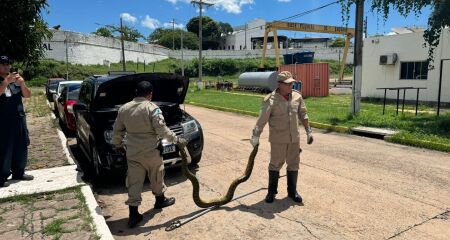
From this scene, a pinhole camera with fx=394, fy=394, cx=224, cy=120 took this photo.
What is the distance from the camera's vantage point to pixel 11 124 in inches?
213

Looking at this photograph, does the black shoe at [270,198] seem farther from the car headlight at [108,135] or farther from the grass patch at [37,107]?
the grass patch at [37,107]

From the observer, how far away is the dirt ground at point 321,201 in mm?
4332

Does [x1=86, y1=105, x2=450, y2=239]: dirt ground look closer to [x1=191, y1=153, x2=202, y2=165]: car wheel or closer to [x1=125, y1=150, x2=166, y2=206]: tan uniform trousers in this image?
[x1=191, y1=153, x2=202, y2=165]: car wheel

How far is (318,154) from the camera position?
8141 mm

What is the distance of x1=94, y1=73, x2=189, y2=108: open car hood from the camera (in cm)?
638

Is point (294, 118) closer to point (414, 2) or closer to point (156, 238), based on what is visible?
point (156, 238)

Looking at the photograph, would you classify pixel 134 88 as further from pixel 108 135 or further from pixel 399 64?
pixel 399 64

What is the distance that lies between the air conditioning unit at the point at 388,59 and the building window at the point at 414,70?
0.46 metres

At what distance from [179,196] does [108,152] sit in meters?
1.30

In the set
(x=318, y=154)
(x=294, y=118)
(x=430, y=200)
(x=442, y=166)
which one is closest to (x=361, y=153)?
(x=318, y=154)

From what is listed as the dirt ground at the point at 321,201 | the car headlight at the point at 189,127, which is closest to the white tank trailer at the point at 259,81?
the dirt ground at the point at 321,201

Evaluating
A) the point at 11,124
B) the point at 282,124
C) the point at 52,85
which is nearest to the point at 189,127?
the point at 282,124

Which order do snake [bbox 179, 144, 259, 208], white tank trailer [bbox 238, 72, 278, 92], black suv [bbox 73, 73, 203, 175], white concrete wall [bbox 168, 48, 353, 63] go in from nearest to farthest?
snake [bbox 179, 144, 259, 208] → black suv [bbox 73, 73, 203, 175] → white tank trailer [bbox 238, 72, 278, 92] → white concrete wall [bbox 168, 48, 353, 63]

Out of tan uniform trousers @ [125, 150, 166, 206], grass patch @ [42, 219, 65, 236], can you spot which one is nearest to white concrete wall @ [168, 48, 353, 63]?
tan uniform trousers @ [125, 150, 166, 206]
